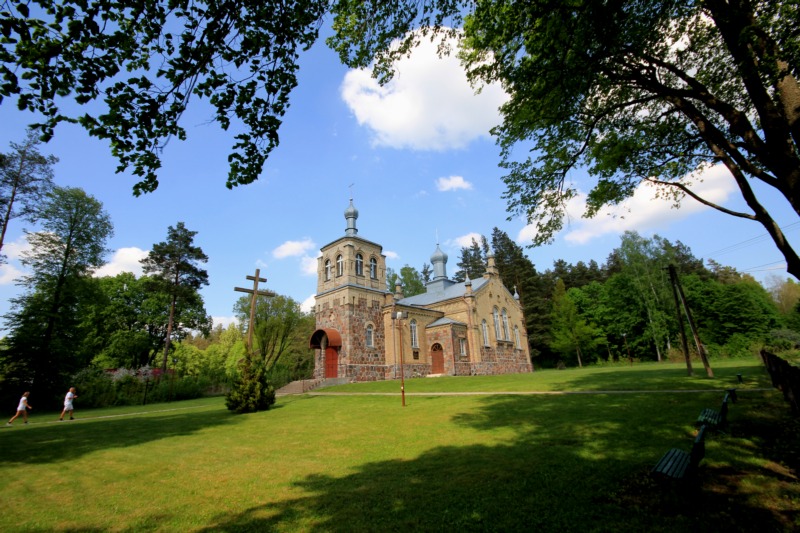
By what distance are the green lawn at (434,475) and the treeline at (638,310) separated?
31.8 m

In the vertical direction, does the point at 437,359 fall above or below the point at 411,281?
below

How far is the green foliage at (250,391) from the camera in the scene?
1583 cm

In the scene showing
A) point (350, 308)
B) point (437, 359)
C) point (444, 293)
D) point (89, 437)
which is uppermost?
point (444, 293)

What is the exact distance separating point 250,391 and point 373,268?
61.6 feet

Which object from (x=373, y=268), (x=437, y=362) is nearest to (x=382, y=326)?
(x=373, y=268)

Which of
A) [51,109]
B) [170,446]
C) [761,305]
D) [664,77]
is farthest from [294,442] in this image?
[761,305]

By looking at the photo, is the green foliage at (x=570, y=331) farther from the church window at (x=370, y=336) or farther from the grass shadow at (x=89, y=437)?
the grass shadow at (x=89, y=437)

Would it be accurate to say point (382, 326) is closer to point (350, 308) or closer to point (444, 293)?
point (350, 308)

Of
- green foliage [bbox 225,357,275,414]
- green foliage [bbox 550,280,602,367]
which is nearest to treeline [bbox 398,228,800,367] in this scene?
green foliage [bbox 550,280,602,367]

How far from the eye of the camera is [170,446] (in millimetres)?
9422

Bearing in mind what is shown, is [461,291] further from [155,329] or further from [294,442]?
[155,329]

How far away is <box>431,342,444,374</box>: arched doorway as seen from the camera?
108 feet

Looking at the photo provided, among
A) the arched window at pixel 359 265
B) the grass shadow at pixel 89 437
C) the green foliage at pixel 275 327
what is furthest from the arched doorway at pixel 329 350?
the green foliage at pixel 275 327

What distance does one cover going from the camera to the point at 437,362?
33.2m
